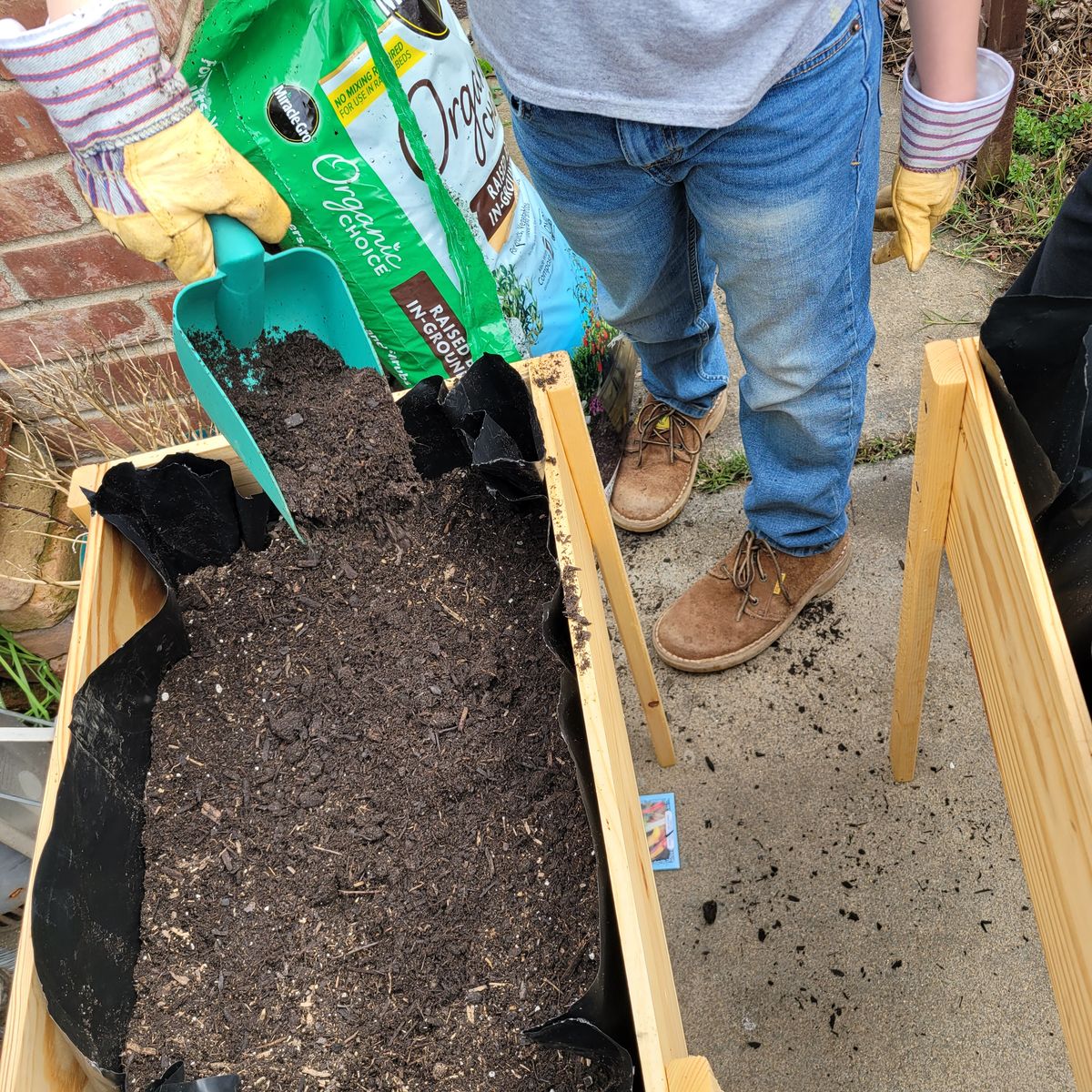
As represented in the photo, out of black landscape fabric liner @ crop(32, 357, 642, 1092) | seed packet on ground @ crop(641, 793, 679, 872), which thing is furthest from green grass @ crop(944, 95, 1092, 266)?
black landscape fabric liner @ crop(32, 357, 642, 1092)

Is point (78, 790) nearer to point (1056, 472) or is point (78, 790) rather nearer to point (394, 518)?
point (394, 518)

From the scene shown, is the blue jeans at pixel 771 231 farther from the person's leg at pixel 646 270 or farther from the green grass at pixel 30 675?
the green grass at pixel 30 675

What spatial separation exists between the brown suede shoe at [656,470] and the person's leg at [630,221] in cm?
17

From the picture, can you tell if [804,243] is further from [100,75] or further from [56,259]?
[56,259]

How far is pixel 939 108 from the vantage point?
1.16 m

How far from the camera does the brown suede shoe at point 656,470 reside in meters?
2.06

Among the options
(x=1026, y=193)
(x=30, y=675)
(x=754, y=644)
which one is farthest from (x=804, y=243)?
(x=30, y=675)

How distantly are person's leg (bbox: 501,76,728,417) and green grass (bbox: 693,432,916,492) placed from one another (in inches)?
12.2

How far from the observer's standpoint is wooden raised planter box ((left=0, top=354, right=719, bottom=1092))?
79 centimetres

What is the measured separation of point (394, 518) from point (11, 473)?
3.88 ft

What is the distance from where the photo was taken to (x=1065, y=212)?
4.23 feet

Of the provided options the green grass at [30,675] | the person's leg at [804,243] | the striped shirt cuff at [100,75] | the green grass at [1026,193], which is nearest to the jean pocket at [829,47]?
the person's leg at [804,243]

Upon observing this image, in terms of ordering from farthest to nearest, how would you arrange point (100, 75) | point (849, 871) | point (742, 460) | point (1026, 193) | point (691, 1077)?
point (1026, 193)
point (742, 460)
point (849, 871)
point (100, 75)
point (691, 1077)

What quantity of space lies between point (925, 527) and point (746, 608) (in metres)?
0.66
